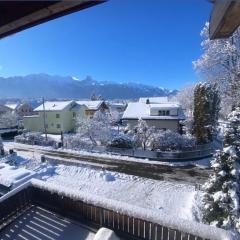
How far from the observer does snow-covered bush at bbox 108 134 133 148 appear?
83.1 feet

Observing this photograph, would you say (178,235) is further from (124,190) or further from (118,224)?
(124,190)

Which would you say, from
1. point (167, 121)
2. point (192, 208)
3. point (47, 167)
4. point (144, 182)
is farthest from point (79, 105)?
point (192, 208)

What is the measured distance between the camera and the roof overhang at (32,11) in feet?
4.76

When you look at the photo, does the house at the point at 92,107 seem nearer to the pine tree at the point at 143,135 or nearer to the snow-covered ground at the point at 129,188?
the pine tree at the point at 143,135

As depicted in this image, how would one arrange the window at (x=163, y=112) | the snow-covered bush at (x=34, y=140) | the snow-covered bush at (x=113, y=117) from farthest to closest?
1. the snow-covered bush at (x=113, y=117)
2. the snow-covered bush at (x=34, y=140)
3. the window at (x=163, y=112)

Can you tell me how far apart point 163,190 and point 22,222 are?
10.9m

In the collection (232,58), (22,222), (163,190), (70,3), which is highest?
(232,58)

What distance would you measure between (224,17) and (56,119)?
44.3m

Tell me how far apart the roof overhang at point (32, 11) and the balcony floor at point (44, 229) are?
14.4ft

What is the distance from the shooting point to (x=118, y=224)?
4781 millimetres

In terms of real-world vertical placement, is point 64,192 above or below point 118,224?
above

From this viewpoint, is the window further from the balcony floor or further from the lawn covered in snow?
the balcony floor

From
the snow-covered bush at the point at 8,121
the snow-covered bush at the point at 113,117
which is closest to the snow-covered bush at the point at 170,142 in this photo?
the snow-covered bush at the point at 113,117

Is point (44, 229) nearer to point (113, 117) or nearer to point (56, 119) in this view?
point (113, 117)
